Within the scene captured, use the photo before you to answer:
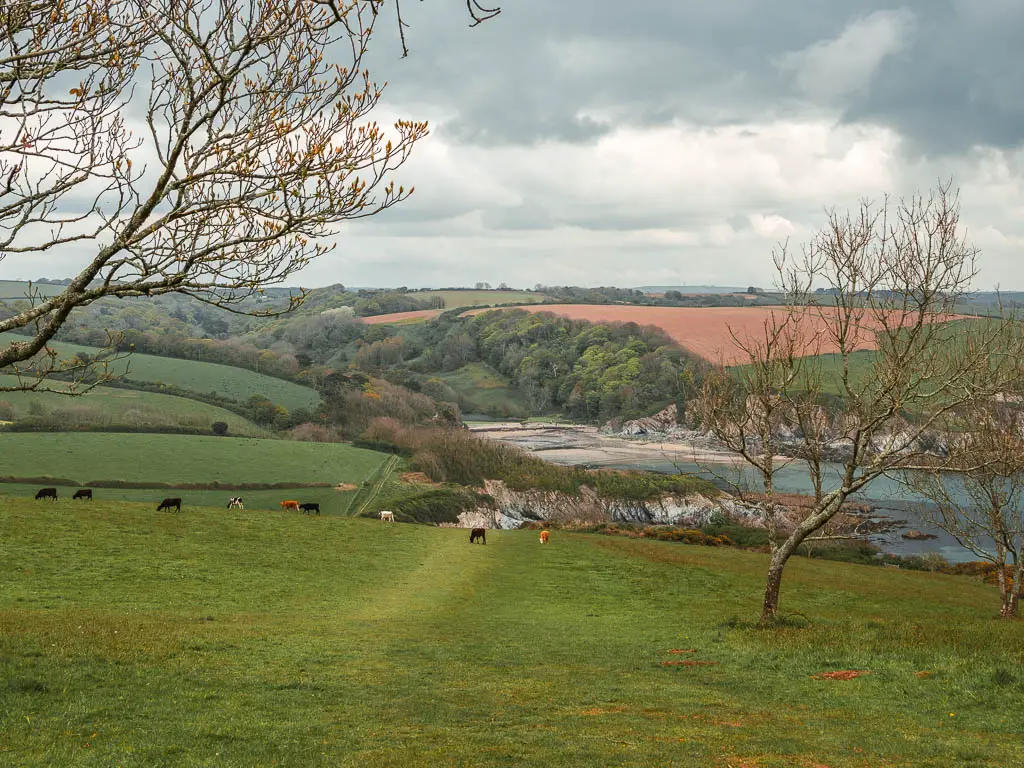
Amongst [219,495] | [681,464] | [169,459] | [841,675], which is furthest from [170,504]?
[681,464]

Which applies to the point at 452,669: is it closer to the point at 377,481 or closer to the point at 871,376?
the point at 871,376

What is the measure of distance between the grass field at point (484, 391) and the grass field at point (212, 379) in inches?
1785

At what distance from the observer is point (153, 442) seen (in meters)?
74.4

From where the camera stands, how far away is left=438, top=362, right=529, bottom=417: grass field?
16031 cm

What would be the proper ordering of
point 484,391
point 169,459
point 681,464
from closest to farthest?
point 169,459 < point 681,464 < point 484,391

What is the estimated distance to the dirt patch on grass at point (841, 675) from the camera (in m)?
15.3

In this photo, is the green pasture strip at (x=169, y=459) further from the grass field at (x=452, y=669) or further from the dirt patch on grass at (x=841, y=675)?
the dirt patch on grass at (x=841, y=675)

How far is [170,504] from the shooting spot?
144 feet

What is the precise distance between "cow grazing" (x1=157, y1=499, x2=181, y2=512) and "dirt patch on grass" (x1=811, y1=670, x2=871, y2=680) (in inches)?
1485

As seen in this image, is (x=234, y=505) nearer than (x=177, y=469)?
Yes

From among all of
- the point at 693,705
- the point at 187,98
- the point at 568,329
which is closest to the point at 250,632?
the point at 693,705

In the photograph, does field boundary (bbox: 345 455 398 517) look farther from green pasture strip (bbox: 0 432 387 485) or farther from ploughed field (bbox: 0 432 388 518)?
green pasture strip (bbox: 0 432 387 485)

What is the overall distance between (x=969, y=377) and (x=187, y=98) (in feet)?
76.9

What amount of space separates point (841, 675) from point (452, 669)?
27.5 ft
